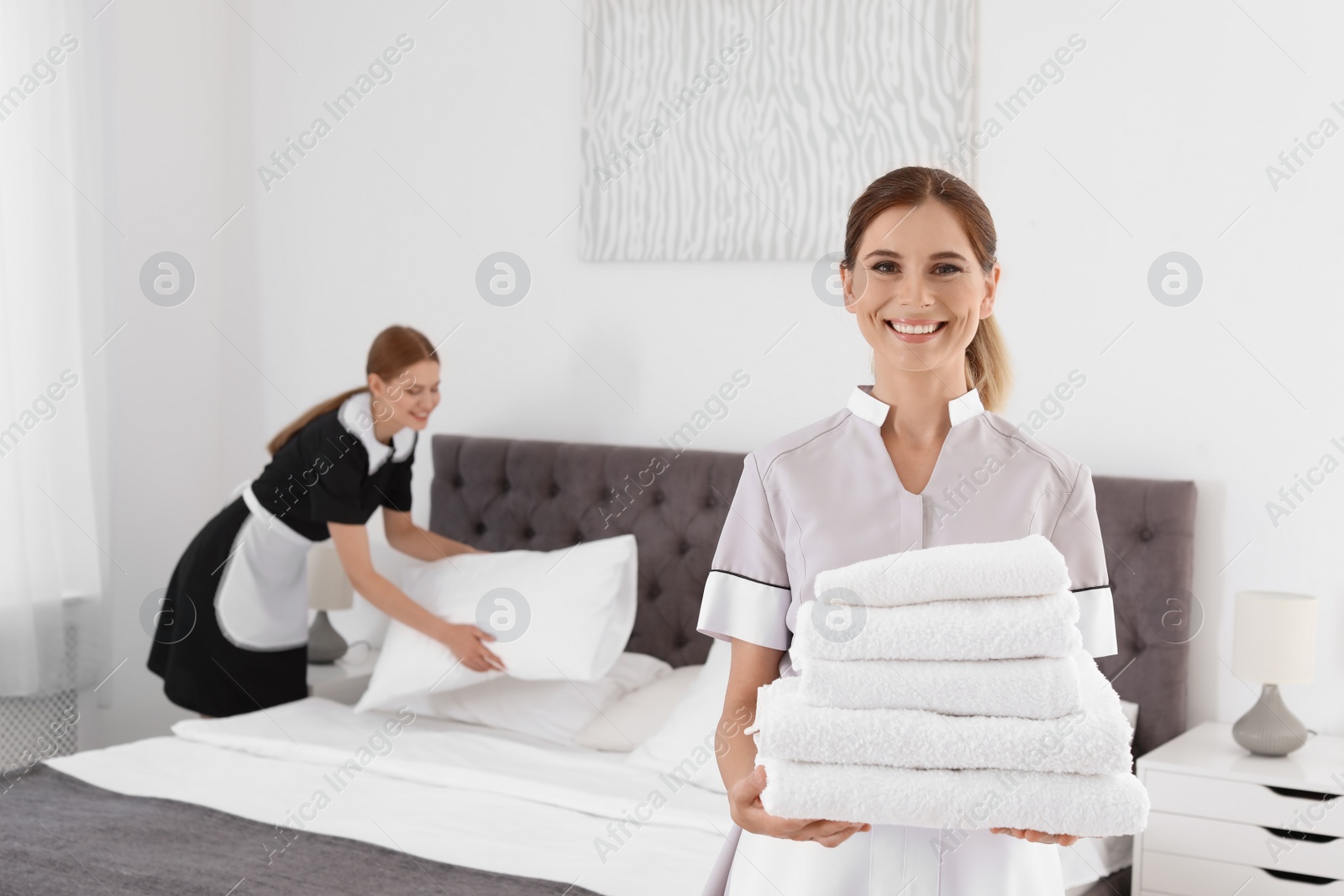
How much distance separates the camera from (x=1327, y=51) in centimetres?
248

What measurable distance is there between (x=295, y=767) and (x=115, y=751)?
0.40 meters

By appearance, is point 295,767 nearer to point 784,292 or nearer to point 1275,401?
point 784,292

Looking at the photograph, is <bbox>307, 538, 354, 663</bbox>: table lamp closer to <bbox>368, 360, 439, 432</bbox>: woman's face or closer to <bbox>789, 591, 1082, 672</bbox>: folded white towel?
<bbox>368, 360, 439, 432</bbox>: woman's face

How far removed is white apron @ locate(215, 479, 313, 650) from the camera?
3010 mm

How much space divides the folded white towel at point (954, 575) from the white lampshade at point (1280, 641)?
5.42ft

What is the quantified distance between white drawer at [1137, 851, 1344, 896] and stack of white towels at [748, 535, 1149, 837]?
157 cm

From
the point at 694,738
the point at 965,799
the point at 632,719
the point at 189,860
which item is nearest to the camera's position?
the point at 965,799

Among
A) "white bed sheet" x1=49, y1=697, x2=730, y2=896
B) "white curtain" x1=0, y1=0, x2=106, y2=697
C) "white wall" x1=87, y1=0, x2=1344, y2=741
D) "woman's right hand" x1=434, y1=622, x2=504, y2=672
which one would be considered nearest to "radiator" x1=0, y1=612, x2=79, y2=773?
"white curtain" x1=0, y1=0, x2=106, y2=697

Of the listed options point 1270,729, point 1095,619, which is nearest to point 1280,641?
point 1270,729

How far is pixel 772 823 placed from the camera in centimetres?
101

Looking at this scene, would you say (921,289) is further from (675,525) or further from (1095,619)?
(675,525)

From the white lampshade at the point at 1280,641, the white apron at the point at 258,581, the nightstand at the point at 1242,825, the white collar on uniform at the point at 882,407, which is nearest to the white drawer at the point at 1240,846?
the nightstand at the point at 1242,825

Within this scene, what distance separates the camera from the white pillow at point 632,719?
8.82ft

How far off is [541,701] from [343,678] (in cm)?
75
